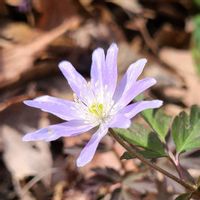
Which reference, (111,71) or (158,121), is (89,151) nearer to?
(111,71)

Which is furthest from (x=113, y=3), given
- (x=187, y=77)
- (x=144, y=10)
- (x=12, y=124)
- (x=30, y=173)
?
(x=30, y=173)

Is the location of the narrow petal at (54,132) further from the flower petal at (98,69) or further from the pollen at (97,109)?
the flower petal at (98,69)

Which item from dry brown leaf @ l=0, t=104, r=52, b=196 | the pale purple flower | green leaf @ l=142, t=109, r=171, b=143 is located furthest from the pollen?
dry brown leaf @ l=0, t=104, r=52, b=196

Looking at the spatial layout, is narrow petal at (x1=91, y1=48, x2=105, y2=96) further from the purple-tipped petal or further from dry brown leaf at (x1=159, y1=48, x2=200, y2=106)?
dry brown leaf at (x1=159, y1=48, x2=200, y2=106)

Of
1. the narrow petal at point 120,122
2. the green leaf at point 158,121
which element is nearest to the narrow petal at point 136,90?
the narrow petal at point 120,122

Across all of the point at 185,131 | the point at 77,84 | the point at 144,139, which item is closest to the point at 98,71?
the point at 77,84
